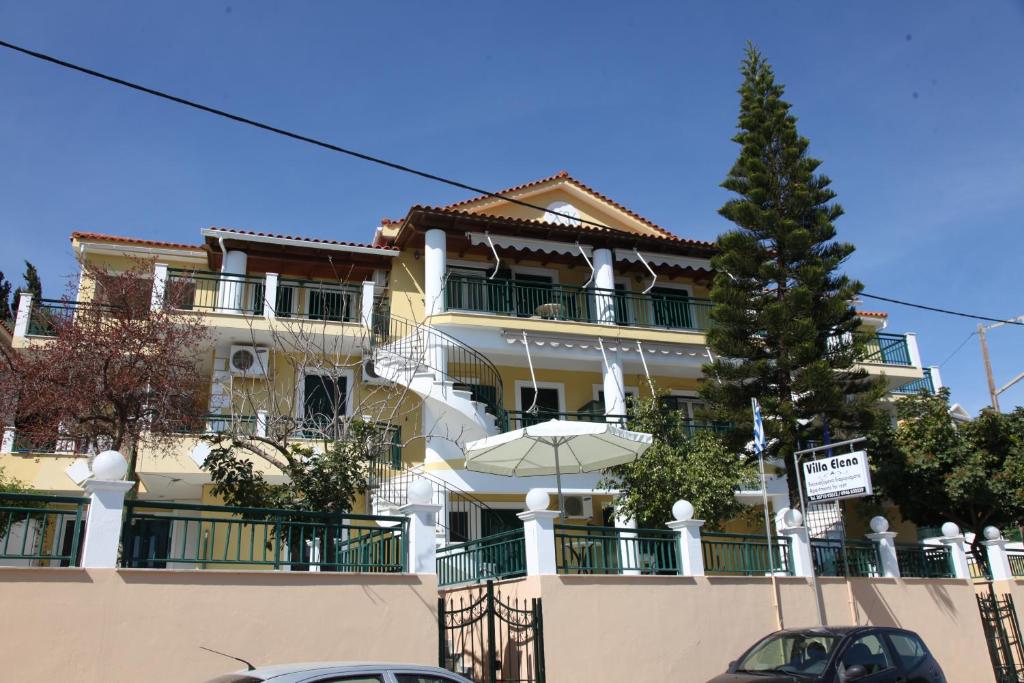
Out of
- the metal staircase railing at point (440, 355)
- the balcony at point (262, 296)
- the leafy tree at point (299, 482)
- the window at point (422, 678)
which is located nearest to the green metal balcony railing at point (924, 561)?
the metal staircase railing at point (440, 355)

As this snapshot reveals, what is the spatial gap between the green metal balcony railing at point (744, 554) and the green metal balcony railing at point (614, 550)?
0.61 metres

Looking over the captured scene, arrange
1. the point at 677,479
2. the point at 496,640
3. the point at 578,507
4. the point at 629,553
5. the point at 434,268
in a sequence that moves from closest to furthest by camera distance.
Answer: the point at 496,640, the point at 629,553, the point at 677,479, the point at 578,507, the point at 434,268

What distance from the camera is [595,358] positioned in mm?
19766

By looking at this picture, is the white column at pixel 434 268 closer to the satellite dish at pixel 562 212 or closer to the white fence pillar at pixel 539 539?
the satellite dish at pixel 562 212

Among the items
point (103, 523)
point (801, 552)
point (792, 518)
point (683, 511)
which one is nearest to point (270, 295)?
point (683, 511)

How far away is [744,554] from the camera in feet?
41.1

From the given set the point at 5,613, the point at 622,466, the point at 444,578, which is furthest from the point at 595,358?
the point at 5,613

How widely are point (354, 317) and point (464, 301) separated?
248 centimetres

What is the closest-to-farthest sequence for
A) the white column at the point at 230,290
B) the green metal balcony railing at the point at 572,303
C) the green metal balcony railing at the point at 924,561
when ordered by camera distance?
1. the green metal balcony railing at the point at 924,561
2. the white column at the point at 230,290
3. the green metal balcony railing at the point at 572,303

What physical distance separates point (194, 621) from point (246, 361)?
10.9 m

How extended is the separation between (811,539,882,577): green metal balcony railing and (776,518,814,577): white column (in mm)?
355

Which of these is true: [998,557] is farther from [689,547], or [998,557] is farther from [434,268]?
[434,268]

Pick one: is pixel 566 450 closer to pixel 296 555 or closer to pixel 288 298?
pixel 296 555

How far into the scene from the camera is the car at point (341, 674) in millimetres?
5633
